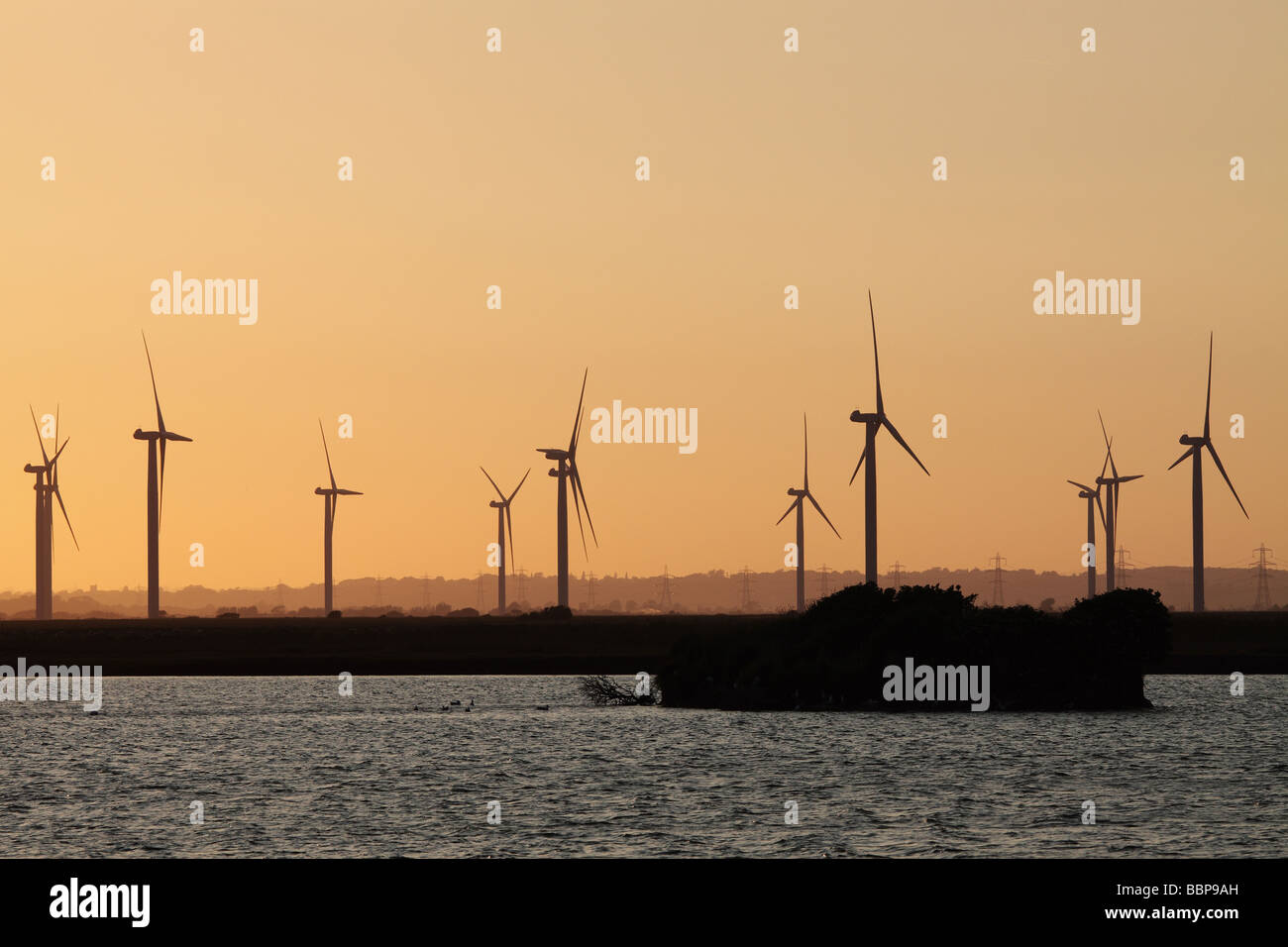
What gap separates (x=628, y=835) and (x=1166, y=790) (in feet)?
106

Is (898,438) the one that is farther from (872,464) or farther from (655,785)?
(655,785)

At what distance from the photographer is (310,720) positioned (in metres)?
150

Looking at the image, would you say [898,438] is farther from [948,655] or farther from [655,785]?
[655,785]

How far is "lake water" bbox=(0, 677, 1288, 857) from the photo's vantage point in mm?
60719

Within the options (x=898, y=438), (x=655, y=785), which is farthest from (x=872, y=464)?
(x=655, y=785)

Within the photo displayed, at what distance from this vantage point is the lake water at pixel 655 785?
60.7 metres

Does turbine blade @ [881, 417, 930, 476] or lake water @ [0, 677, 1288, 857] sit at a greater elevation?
turbine blade @ [881, 417, 930, 476]

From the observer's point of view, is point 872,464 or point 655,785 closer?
point 655,785

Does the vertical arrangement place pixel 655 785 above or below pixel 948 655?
below

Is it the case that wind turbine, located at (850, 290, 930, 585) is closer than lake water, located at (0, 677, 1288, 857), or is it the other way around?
lake water, located at (0, 677, 1288, 857)

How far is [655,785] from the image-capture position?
271ft

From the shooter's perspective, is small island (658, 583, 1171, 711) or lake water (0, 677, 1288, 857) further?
small island (658, 583, 1171, 711)
